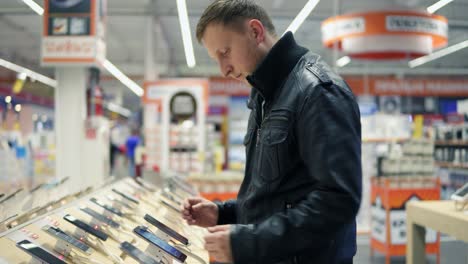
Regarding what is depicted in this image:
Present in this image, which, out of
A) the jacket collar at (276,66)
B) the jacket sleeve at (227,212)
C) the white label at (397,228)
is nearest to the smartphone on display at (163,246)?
the jacket sleeve at (227,212)

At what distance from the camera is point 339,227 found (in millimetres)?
1276

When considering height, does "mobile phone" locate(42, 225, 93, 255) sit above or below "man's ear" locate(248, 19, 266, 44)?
below

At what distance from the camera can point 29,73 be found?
4906mm

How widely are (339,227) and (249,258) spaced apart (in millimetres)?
255

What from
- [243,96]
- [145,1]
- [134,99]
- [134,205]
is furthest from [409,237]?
[134,99]

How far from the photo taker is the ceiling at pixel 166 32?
3.13 metres

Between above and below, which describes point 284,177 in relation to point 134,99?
below

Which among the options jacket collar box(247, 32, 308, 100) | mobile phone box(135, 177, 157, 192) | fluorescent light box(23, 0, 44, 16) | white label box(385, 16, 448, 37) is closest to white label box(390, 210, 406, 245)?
white label box(385, 16, 448, 37)

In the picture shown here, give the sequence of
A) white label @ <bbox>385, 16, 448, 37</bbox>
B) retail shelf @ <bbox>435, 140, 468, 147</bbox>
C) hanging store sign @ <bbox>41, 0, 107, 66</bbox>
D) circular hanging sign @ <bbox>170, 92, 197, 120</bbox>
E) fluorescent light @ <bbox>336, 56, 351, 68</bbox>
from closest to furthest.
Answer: hanging store sign @ <bbox>41, 0, 107, 66</bbox>, white label @ <bbox>385, 16, 448, 37</bbox>, circular hanging sign @ <bbox>170, 92, 197, 120</bbox>, retail shelf @ <bbox>435, 140, 468, 147</bbox>, fluorescent light @ <bbox>336, 56, 351, 68</bbox>

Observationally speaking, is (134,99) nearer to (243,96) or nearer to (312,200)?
(243,96)

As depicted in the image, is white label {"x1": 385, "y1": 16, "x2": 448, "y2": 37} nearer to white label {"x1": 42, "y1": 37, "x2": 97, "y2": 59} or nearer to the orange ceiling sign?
white label {"x1": 42, "y1": 37, "x2": 97, "y2": 59}

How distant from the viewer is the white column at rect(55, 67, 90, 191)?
6.59 meters

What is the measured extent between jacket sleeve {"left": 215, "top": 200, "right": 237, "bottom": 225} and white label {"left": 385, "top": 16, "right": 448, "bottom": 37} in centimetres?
538

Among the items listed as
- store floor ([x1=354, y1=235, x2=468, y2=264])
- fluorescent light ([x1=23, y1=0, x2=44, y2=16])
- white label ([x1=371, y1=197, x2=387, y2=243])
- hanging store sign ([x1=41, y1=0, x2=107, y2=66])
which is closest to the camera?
fluorescent light ([x1=23, y1=0, x2=44, y2=16])
